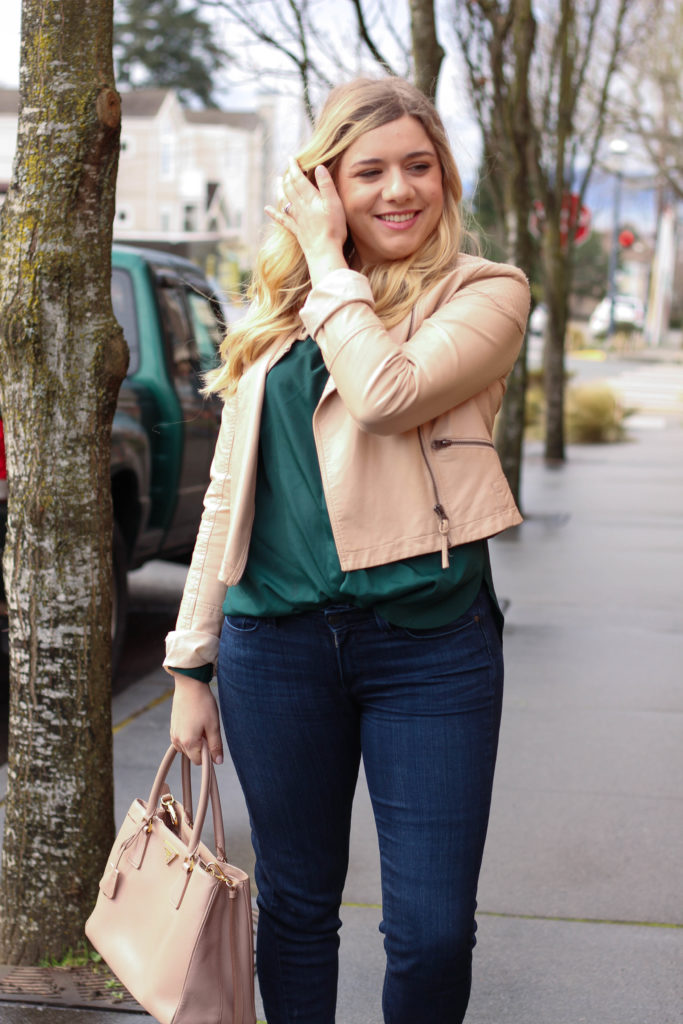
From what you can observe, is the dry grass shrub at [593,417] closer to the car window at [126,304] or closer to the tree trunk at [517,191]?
the tree trunk at [517,191]

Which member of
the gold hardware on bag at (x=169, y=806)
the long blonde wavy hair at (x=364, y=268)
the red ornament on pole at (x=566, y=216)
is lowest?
the gold hardware on bag at (x=169, y=806)

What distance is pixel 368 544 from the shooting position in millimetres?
2004

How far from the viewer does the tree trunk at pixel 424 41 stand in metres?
6.75

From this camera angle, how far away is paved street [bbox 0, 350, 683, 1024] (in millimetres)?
3055

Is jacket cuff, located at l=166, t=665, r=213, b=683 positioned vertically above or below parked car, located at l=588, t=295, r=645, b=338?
above

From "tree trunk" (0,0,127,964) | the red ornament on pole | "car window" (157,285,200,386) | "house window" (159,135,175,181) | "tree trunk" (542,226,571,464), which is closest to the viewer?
"tree trunk" (0,0,127,964)

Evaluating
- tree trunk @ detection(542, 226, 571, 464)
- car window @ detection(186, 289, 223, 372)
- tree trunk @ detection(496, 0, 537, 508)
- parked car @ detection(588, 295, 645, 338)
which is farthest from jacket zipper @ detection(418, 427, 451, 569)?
parked car @ detection(588, 295, 645, 338)

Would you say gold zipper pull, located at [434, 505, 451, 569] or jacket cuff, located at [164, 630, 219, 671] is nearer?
gold zipper pull, located at [434, 505, 451, 569]

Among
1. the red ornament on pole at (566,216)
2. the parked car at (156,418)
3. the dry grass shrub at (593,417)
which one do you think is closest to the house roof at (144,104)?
the dry grass shrub at (593,417)

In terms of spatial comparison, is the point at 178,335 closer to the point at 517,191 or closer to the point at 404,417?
the point at 517,191

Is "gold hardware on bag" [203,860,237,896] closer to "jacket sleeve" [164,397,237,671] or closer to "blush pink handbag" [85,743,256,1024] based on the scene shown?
"blush pink handbag" [85,743,256,1024]

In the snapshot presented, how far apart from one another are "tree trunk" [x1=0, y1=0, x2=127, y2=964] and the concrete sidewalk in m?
0.35

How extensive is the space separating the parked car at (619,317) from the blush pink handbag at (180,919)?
48.6m

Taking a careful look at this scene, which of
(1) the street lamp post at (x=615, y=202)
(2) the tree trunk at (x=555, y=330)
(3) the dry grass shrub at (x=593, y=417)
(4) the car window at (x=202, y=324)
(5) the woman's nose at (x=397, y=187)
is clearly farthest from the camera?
(1) the street lamp post at (x=615, y=202)
